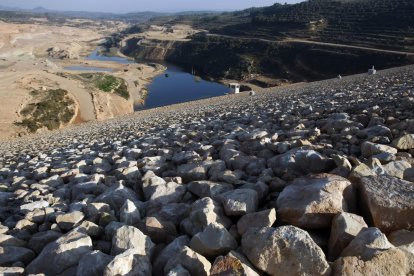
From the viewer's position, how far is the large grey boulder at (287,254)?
2.37 meters

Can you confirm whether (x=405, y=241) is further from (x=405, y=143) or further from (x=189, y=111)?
(x=189, y=111)

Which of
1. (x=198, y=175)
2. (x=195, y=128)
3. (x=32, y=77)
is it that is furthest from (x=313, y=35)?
(x=198, y=175)

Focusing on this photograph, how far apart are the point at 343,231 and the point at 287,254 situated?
476 millimetres

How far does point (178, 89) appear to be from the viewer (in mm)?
65812

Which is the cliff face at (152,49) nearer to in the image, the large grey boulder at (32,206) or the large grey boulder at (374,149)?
the large grey boulder at (32,206)

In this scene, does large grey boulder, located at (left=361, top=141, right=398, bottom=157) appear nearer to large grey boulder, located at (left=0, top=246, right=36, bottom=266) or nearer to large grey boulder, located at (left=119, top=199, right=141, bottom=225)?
large grey boulder, located at (left=119, top=199, right=141, bottom=225)

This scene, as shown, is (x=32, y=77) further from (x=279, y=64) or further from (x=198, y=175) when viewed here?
(x=198, y=175)

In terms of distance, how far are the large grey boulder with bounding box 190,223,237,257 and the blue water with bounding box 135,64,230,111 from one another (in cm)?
5080

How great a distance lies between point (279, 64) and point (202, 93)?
46.0 ft

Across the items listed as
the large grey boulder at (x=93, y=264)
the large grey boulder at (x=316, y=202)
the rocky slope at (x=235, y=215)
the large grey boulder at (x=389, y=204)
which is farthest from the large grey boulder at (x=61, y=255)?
the large grey boulder at (x=389, y=204)

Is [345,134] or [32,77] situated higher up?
[345,134]

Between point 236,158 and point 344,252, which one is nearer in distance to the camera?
point 344,252

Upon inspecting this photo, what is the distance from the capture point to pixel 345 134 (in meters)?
5.22

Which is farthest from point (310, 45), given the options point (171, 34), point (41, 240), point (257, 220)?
point (171, 34)
